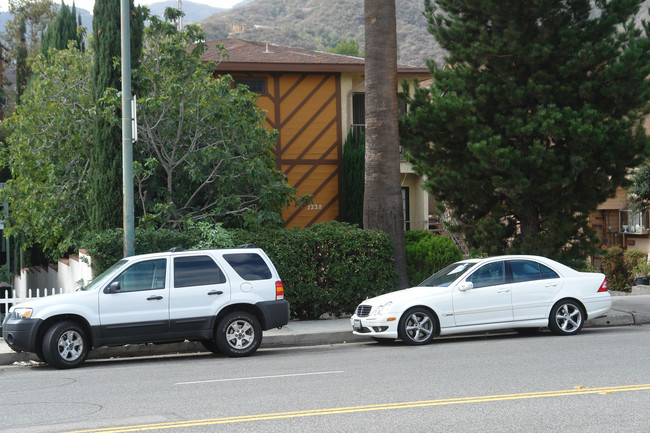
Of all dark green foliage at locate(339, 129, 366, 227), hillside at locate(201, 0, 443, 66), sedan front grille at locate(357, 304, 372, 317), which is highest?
hillside at locate(201, 0, 443, 66)

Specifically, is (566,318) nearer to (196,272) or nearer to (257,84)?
(196,272)

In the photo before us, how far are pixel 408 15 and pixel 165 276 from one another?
370 feet

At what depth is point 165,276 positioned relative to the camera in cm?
1255

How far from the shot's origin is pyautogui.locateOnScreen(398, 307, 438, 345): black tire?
43.7 feet

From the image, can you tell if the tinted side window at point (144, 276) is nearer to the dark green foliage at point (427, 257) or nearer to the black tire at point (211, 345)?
the black tire at point (211, 345)

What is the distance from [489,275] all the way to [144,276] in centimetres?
608

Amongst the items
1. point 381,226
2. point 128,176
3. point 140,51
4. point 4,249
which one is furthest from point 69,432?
point 4,249

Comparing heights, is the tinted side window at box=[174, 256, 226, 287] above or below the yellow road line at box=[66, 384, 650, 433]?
above

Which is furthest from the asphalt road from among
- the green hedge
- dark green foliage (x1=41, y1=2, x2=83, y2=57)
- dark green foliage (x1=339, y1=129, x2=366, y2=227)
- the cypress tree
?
the cypress tree

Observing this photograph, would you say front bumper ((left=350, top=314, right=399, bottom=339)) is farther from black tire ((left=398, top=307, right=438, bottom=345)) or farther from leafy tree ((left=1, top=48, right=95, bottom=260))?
leafy tree ((left=1, top=48, right=95, bottom=260))

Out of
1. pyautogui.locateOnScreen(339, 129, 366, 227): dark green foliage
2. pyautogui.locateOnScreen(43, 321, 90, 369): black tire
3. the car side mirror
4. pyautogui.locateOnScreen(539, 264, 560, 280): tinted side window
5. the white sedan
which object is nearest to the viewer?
pyautogui.locateOnScreen(43, 321, 90, 369): black tire

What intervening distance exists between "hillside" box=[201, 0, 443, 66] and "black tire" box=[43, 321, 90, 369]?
89794 mm

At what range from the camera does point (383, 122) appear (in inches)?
698

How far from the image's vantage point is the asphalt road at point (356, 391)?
727 cm
